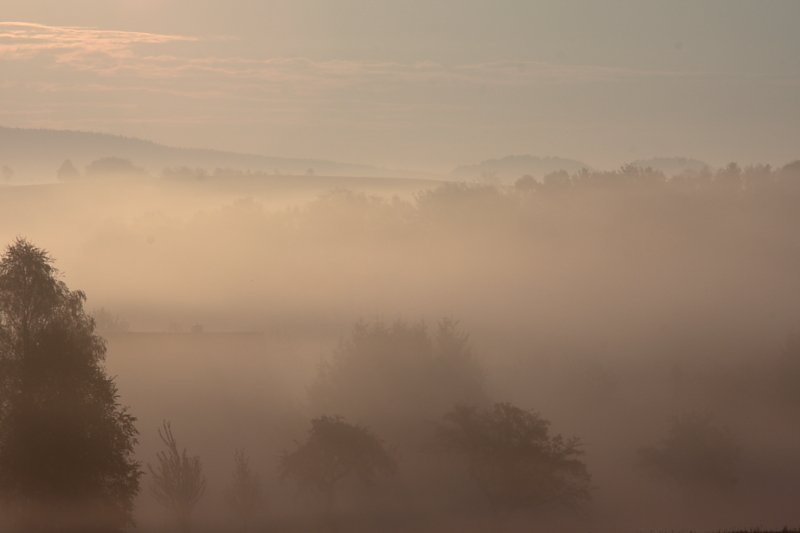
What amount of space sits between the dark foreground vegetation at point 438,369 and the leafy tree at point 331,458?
0.12 metres

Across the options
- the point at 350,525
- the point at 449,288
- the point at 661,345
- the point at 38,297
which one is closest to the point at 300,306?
the point at 449,288

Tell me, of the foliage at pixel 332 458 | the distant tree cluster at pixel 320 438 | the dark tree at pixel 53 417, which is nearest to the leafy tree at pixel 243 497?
the distant tree cluster at pixel 320 438

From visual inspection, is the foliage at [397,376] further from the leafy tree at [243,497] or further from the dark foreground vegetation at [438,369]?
the leafy tree at [243,497]

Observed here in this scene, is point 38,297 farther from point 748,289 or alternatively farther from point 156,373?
point 748,289

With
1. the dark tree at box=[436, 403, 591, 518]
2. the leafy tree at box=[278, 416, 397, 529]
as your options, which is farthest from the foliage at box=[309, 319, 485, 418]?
the leafy tree at box=[278, 416, 397, 529]

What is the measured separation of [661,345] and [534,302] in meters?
31.6

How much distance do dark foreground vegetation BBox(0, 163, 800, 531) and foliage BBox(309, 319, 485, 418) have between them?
18 cm

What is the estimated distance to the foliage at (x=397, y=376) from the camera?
52281 millimetres

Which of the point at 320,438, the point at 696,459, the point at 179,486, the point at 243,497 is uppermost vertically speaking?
the point at 320,438

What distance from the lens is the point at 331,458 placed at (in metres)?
37.5

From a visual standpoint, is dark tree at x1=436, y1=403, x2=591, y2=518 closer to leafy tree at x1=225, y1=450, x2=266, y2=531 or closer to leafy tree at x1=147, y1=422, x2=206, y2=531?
leafy tree at x1=225, y1=450, x2=266, y2=531

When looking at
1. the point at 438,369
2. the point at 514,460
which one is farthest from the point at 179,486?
the point at 438,369

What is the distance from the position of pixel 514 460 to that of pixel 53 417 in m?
23.2

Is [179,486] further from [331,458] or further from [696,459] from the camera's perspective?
[696,459]
